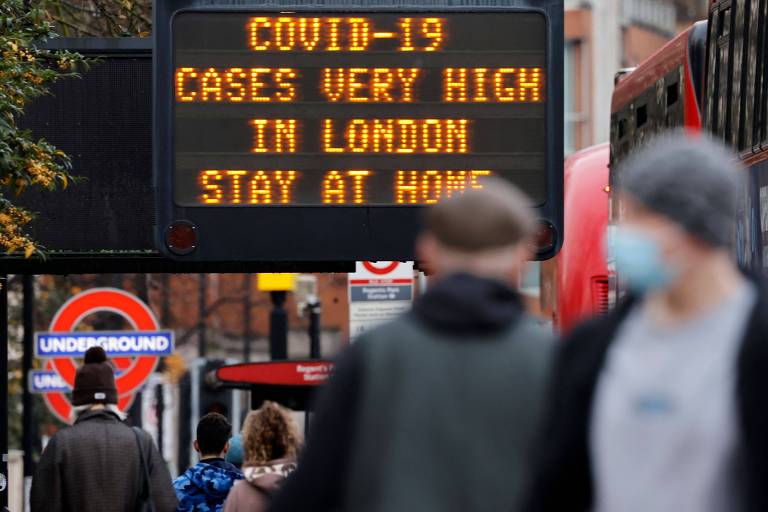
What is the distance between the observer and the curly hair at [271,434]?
7.32 m

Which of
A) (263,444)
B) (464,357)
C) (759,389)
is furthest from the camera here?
(263,444)

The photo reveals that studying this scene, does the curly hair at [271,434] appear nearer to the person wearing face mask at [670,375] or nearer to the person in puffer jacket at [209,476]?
the person in puffer jacket at [209,476]

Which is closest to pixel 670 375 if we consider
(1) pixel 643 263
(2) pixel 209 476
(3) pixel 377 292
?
(1) pixel 643 263

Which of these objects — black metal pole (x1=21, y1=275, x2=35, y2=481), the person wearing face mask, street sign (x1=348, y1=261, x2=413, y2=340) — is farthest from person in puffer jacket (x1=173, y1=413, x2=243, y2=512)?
black metal pole (x1=21, y1=275, x2=35, y2=481)

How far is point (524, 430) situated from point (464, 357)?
18cm

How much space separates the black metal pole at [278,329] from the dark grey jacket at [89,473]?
984cm

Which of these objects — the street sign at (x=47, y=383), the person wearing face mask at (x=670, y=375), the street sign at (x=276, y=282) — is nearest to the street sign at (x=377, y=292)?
the street sign at (x=47, y=383)

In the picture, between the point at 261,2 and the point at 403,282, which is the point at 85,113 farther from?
the point at 403,282

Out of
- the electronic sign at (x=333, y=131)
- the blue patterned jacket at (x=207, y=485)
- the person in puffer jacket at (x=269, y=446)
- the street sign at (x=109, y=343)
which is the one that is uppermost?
the electronic sign at (x=333, y=131)

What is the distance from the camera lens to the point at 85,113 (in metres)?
11.1

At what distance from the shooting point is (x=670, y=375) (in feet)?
13.6

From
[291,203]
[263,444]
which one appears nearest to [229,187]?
[291,203]

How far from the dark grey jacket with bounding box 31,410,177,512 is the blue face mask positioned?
6684 millimetres

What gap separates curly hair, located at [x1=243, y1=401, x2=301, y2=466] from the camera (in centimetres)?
732
